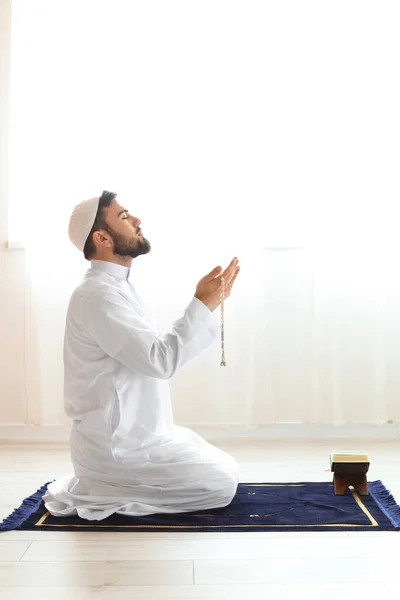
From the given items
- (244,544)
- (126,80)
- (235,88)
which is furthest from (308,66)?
(244,544)

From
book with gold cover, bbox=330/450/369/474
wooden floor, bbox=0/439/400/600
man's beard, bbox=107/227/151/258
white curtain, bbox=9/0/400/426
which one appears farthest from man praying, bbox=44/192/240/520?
white curtain, bbox=9/0/400/426

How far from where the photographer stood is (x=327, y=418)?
4.15 m

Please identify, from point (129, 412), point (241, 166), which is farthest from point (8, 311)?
point (129, 412)

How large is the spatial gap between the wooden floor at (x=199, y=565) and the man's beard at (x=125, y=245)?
37.7 inches

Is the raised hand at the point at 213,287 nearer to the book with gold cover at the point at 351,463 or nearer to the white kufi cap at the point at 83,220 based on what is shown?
the white kufi cap at the point at 83,220

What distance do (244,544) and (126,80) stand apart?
261cm

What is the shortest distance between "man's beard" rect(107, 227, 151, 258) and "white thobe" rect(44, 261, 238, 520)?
0.15m

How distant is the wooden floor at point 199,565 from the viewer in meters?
1.98

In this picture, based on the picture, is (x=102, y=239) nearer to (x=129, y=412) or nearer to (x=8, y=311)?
(x=129, y=412)

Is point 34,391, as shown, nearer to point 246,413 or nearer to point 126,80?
point 246,413

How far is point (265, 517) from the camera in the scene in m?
2.61

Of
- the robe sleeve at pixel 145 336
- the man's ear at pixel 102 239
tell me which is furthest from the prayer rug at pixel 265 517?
the man's ear at pixel 102 239

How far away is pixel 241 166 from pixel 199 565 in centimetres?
241

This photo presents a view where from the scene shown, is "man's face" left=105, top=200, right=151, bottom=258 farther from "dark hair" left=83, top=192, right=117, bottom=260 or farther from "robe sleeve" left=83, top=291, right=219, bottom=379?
"robe sleeve" left=83, top=291, right=219, bottom=379
